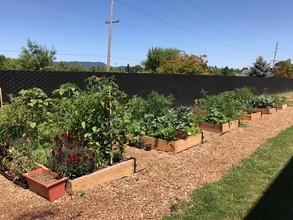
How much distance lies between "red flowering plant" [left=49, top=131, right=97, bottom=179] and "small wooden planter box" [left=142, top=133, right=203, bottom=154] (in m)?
2.07

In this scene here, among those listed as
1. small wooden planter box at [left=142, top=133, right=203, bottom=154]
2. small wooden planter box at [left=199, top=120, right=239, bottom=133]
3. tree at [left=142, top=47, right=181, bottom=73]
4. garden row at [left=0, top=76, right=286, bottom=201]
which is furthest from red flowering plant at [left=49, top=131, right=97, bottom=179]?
tree at [left=142, top=47, right=181, bottom=73]

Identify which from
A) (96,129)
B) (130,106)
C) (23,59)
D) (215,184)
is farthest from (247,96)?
(23,59)

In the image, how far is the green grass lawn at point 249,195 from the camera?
317 cm

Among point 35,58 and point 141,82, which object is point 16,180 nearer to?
point 141,82

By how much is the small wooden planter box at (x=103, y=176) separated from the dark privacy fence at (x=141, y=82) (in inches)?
86.1

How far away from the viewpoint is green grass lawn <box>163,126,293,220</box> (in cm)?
317

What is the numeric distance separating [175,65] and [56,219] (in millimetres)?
20545

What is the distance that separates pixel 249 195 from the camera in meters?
3.66

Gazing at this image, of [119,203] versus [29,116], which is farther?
[29,116]

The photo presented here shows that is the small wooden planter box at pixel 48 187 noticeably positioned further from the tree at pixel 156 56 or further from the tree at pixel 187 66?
the tree at pixel 156 56

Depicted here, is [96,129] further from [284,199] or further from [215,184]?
[284,199]

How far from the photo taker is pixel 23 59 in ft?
92.0

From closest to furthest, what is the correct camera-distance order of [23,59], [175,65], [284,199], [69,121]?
1. [284,199]
2. [69,121]
3. [175,65]
4. [23,59]

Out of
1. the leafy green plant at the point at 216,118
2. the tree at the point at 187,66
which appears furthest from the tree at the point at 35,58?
the leafy green plant at the point at 216,118
